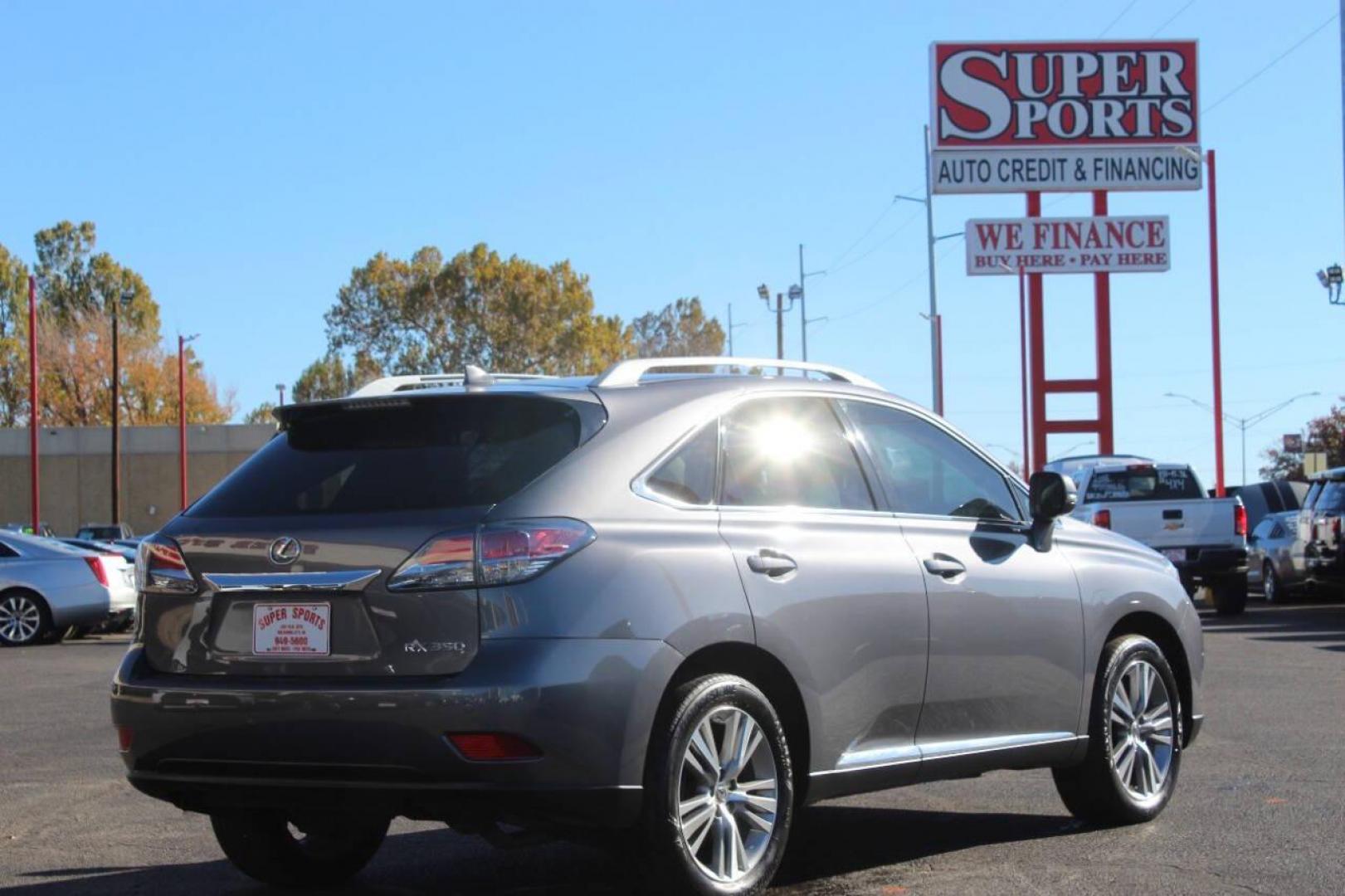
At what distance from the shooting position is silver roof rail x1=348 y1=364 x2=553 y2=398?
6348 millimetres

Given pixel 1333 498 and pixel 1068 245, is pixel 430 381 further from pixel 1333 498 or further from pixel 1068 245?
pixel 1068 245

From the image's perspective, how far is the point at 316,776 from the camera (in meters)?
5.70

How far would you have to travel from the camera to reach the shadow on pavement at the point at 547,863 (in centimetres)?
677

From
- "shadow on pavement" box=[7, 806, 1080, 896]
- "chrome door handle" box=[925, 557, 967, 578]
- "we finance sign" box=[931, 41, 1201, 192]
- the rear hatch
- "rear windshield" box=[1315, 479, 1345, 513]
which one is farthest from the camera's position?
"we finance sign" box=[931, 41, 1201, 192]

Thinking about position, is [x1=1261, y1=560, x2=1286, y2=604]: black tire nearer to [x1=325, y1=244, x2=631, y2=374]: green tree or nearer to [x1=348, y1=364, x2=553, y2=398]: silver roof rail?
[x1=348, y1=364, x2=553, y2=398]: silver roof rail

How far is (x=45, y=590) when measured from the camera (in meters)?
22.1

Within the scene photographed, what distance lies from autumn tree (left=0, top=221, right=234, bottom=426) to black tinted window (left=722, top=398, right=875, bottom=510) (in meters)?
88.6

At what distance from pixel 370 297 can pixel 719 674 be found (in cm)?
8790

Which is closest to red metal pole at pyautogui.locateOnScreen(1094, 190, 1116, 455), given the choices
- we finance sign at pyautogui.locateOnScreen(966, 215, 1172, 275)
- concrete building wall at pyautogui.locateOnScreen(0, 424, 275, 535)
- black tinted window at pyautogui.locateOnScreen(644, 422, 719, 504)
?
we finance sign at pyautogui.locateOnScreen(966, 215, 1172, 275)

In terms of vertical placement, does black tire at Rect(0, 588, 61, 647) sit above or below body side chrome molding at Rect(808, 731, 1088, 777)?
below

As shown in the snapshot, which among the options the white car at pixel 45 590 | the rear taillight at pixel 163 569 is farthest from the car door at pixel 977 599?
the white car at pixel 45 590

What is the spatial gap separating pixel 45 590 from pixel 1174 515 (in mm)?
13217

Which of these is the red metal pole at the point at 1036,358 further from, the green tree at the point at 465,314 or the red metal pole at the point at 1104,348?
the green tree at the point at 465,314

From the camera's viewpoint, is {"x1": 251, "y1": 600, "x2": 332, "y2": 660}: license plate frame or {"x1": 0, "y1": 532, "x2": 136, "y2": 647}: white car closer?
{"x1": 251, "y1": 600, "x2": 332, "y2": 660}: license plate frame
